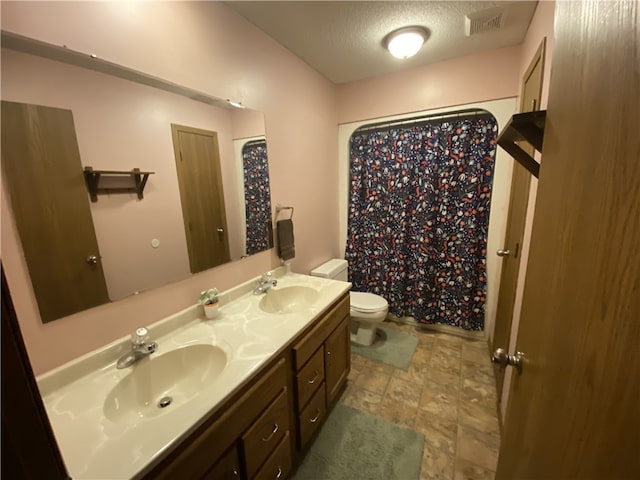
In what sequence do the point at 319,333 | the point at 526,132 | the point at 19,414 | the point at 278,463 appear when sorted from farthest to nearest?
the point at 319,333 → the point at 278,463 → the point at 526,132 → the point at 19,414

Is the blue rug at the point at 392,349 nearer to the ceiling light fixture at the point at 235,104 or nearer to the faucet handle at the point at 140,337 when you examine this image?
the faucet handle at the point at 140,337

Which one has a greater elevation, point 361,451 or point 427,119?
point 427,119

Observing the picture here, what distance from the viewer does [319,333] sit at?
4.52 feet

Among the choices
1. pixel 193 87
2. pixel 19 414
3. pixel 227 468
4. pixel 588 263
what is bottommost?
pixel 227 468

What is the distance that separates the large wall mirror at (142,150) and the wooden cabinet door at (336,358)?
2.48 feet

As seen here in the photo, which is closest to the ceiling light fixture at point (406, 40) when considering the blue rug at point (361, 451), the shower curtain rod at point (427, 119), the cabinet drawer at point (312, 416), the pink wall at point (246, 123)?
the shower curtain rod at point (427, 119)

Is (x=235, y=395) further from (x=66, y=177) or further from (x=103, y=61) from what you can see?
(x=103, y=61)

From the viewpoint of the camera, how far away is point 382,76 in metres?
2.33

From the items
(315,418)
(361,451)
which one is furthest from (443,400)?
(315,418)

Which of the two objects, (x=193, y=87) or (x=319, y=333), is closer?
(x=193, y=87)

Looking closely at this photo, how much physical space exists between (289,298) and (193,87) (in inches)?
51.1

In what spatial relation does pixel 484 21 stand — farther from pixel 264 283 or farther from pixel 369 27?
pixel 264 283

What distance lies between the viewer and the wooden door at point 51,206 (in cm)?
79

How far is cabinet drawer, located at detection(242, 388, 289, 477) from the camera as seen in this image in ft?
3.12
